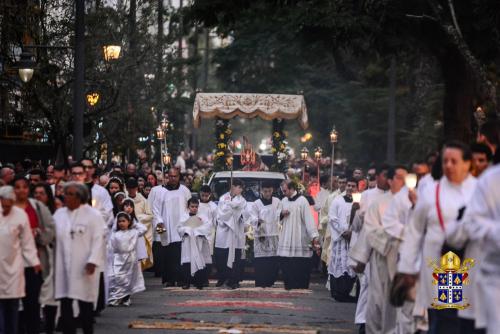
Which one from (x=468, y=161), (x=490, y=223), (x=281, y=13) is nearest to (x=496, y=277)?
(x=490, y=223)

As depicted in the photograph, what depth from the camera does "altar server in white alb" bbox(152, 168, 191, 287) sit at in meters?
23.3

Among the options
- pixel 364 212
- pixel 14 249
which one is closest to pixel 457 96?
pixel 364 212

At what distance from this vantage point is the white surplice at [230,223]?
76.2ft

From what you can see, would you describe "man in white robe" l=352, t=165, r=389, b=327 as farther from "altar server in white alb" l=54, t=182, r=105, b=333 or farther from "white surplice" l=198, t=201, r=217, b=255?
"white surplice" l=198, t=201, r=217, b=255

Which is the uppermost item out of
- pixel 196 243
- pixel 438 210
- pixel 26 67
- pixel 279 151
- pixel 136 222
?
pixel 26 67

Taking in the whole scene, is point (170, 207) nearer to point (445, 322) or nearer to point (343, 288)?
point (343, 288)

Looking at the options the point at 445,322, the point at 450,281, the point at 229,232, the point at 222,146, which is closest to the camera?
the point at 445,322

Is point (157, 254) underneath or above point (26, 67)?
underneath

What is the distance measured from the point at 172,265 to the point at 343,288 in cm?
370

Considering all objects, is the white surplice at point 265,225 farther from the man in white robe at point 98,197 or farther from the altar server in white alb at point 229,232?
the man in white robe at point 98,197

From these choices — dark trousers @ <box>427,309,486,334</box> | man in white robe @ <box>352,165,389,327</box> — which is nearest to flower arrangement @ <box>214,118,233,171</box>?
man in white robe @ <box>352,165,389,327</box>

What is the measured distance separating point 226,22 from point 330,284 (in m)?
10.0

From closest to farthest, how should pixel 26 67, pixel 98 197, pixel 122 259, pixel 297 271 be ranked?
1. pixel 98 197
2. pixel 122 259
3. pixel 297 271
4. pixel 26 67

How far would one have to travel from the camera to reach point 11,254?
12781mm
